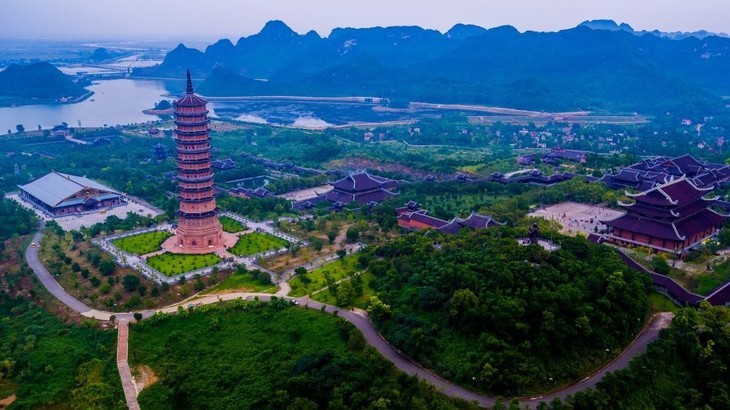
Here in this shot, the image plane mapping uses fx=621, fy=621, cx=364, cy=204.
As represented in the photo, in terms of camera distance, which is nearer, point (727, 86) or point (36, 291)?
point (36, 291)

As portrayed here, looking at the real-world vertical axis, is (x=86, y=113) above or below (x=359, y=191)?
below

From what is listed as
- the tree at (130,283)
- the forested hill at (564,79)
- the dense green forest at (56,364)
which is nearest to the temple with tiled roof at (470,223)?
the tree at (130,283)

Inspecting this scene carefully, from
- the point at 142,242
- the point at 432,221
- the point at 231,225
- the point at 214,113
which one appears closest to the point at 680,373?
the point at 432,221

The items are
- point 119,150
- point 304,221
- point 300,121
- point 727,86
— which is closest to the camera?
Answer: point 304,221

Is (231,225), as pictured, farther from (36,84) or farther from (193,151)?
(36,84)

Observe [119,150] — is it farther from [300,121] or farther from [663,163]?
[663,163]

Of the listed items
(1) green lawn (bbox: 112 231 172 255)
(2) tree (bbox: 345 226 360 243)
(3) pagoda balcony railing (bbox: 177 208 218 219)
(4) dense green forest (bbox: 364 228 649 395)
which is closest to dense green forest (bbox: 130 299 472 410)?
(4) dense green forest (bbox: 364 228 649 395)

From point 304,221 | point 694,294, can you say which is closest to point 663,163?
point 694,294
